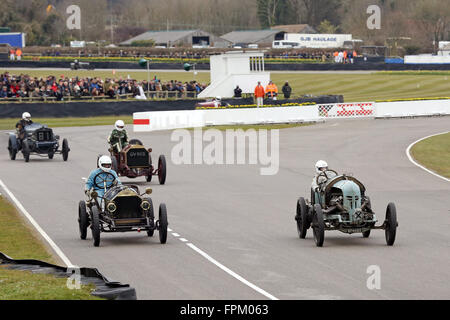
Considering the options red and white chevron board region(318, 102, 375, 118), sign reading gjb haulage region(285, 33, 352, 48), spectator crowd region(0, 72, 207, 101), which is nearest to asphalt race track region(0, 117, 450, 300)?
red and white chevron board region(318, 102, 375, 118)

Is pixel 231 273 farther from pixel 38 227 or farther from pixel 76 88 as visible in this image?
pixel 76 88

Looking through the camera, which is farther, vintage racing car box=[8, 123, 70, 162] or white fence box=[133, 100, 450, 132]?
white fence box=[133, 100, 450, 132]

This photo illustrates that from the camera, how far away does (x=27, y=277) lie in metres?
13.3

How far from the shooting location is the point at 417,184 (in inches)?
1035

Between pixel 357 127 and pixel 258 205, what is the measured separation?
81.9 ft

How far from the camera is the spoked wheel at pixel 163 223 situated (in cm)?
1612

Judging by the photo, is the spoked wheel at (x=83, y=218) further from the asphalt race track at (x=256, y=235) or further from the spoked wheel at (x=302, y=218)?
the spoked wheel at (x=302, y=218)

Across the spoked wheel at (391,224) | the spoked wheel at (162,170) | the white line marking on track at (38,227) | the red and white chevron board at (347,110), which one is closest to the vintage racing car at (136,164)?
the spoked wheel at (162,170)

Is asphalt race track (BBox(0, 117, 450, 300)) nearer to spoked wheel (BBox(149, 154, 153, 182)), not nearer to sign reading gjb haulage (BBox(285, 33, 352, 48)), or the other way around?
spoked wheel (BBox(149, 154, 153, 182))

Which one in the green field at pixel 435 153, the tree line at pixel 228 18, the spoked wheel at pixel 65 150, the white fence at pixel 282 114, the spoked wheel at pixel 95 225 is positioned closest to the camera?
the spoked wheel at pixel 95 225

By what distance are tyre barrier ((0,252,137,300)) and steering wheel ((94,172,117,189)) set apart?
115 inches

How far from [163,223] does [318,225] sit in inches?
108

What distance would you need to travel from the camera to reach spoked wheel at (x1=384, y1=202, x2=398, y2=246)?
620 inches

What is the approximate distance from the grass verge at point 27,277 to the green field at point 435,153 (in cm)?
1520
